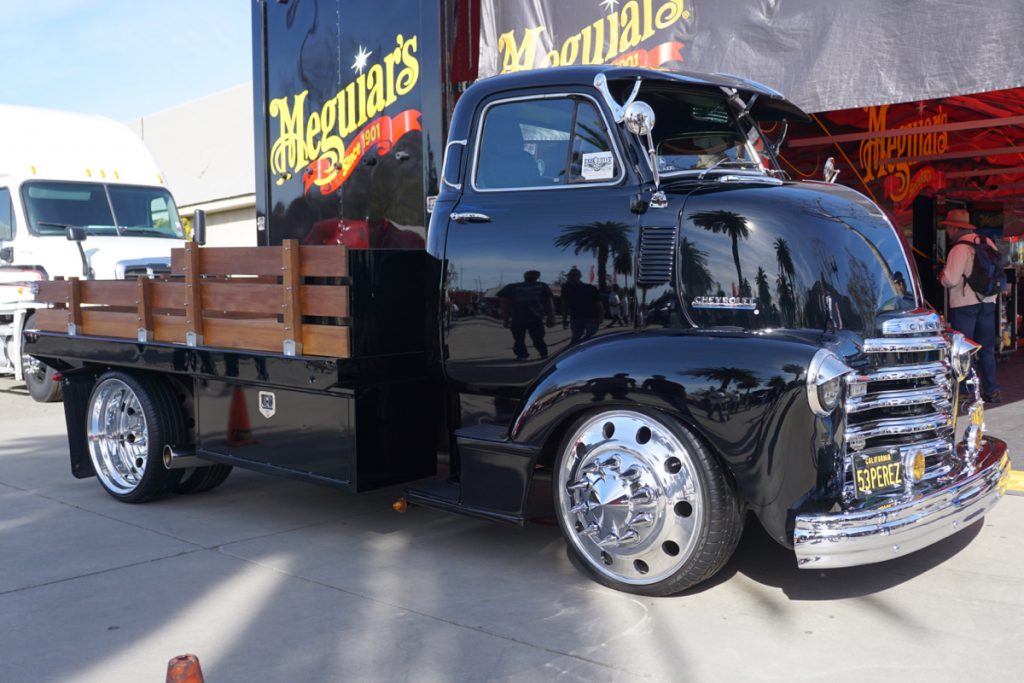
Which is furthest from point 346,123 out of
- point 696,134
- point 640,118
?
point 640,118

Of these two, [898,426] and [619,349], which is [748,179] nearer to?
[619,349]

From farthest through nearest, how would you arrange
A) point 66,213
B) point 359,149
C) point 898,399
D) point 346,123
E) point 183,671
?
point 66,213 → point 346,123 → point 359,149 → point 898,399 → point 183,671

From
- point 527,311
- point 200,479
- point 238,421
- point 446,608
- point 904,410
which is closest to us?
point 904,410

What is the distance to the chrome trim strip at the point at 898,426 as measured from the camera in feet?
12.7

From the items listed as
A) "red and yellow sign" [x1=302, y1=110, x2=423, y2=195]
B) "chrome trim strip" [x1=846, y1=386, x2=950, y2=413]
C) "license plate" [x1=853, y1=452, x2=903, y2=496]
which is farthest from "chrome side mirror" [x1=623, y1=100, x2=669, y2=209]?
"red and yellow sign" [x1=302, y1=110, x2=423, y2=195]

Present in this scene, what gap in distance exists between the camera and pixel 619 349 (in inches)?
165

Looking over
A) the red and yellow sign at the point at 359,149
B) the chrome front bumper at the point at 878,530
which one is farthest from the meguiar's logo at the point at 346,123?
the chrome front bumper at the point at 878,530

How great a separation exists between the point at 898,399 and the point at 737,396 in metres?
0.69

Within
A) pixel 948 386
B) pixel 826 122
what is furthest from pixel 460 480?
pixel 826 122

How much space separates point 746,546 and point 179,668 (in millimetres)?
3186

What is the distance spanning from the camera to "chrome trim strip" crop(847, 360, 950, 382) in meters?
3.87

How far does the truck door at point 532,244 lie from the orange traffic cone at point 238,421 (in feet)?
4.20

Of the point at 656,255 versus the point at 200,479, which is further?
the point at 200,479

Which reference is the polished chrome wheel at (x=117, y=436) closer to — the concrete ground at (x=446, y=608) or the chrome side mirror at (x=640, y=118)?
the concrete ground at (x=446, y=608)
